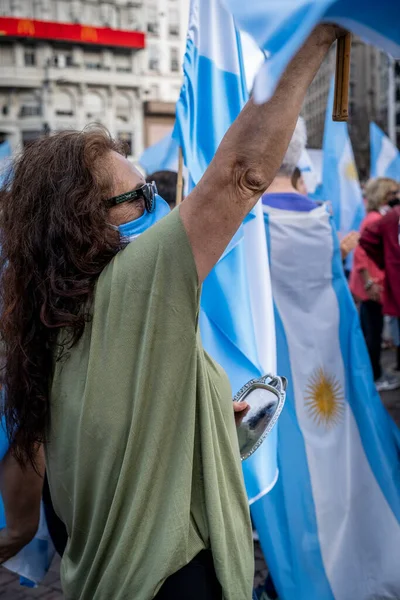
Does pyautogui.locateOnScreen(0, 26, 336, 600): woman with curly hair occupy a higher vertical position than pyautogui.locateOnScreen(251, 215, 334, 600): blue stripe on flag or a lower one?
higher

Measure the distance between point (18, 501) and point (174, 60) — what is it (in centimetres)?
5360

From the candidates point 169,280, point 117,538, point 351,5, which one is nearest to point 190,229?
point 169,280

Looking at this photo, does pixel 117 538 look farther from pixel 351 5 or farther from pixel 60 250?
pixel 351 5

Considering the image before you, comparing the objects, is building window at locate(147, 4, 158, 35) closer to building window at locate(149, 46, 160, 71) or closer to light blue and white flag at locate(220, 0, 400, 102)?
building window at locate(149, 46, 160, 71)

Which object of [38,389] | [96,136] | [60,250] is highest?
[96,136]

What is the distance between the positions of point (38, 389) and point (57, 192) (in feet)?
1.36

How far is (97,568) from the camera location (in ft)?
4.64

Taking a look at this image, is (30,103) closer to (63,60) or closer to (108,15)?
(63,60)

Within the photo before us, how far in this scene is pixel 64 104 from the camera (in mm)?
48719

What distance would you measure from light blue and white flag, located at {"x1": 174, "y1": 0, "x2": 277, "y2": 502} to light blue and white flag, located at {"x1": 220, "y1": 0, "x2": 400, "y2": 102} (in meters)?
1.42

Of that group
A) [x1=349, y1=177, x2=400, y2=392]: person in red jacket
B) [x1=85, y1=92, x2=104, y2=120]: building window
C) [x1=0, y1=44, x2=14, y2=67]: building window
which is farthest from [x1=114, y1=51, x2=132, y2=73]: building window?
[x1=349, y1=177, x2=400, y2=392]: person in red jacket

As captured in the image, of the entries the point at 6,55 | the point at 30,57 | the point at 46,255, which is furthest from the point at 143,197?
the point at 30,57

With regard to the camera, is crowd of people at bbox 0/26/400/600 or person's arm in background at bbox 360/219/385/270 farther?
person's arm in background at bbox 360/219/385/270

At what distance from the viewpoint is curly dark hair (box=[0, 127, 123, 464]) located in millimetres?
1440
